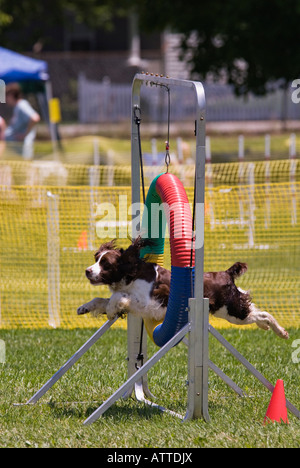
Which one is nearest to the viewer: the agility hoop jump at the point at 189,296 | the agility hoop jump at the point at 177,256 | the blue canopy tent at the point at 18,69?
the agility hoop jump at the point at 189,296

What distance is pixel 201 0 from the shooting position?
2127 cm

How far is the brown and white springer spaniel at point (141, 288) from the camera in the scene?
15.7ft

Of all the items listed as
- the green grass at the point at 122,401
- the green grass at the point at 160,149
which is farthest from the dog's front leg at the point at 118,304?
the green grass at the point at 160,149

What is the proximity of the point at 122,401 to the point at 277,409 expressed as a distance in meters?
1.18

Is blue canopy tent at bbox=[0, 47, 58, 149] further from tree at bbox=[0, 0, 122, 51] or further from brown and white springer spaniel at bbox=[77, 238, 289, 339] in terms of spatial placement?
tree at bbox=[0, 0, 122, 51]

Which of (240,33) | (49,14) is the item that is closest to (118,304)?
(240,33)

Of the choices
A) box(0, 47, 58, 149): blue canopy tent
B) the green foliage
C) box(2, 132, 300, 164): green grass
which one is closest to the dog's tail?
box(0, 47, 58, 149): blue canopy tent

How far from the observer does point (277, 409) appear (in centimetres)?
469

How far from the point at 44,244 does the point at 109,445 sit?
184 inches

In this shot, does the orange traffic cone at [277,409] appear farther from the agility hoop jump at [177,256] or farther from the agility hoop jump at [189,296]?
the agility hoop jump at [177,256]

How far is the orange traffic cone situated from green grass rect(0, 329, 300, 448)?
73mm
